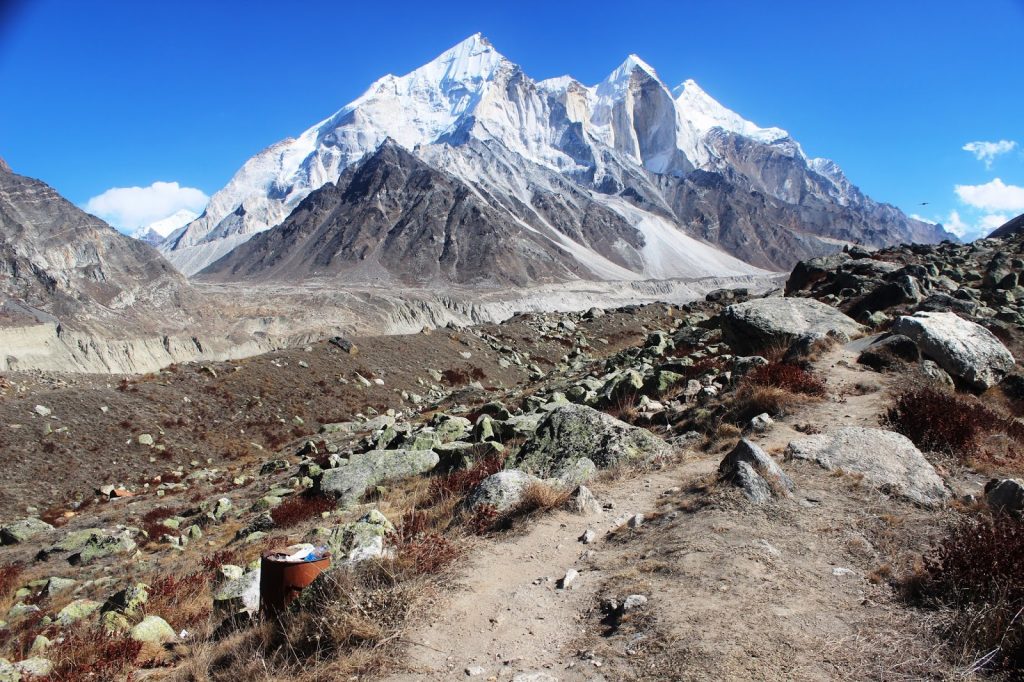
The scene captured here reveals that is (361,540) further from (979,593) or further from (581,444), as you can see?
(979,593)

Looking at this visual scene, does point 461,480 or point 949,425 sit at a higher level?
point 949,425

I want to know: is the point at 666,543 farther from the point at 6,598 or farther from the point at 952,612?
the point at 6,598

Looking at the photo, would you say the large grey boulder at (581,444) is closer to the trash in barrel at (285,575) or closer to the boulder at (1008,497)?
the boulder at (1008,497)

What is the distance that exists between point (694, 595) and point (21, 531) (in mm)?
15079

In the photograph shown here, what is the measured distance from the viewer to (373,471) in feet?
36.6

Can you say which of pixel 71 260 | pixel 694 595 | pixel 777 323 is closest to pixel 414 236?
pixel 71 260

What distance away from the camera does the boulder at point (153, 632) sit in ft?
18.5

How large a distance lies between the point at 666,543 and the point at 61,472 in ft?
62.4

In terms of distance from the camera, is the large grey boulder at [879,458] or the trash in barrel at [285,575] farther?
the large grey boulder at [879,458]

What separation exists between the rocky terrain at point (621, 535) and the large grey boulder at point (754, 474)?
0.12 ft

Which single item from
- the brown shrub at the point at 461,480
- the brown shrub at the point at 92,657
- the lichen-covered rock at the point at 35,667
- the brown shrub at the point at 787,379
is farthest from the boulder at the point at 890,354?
the lichen-covered rock at the point at 35,667

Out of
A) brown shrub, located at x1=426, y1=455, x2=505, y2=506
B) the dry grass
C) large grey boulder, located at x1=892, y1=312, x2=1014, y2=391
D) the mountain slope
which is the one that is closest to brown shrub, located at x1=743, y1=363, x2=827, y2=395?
large grey boulder, located at x1=892, y1=312, x2=1014, y2=391

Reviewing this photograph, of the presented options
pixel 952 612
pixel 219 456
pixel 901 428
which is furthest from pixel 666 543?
pixel 219 456

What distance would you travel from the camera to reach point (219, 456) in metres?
20.3
